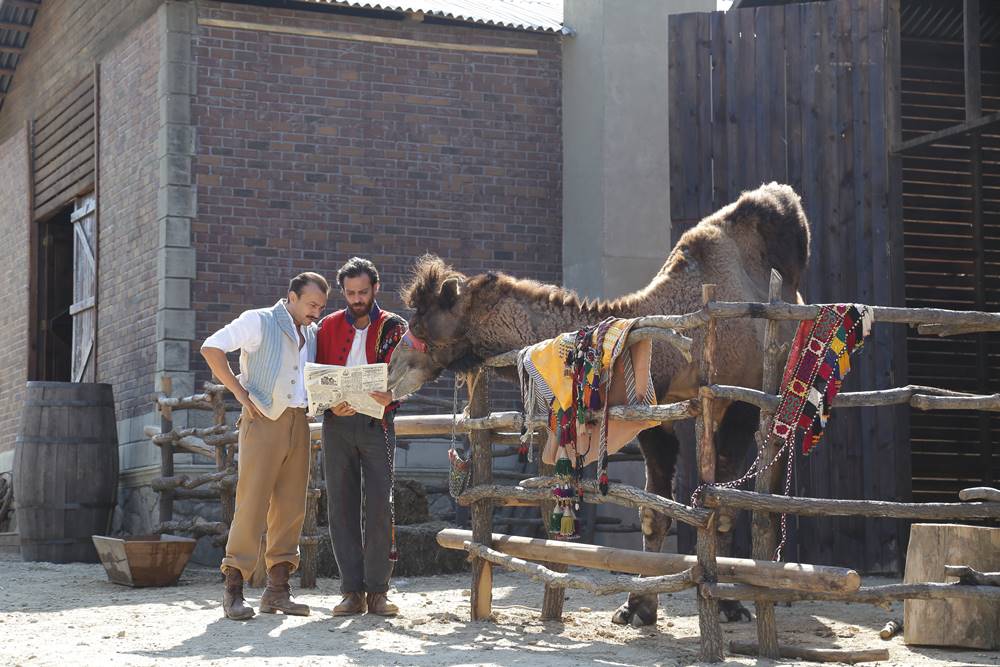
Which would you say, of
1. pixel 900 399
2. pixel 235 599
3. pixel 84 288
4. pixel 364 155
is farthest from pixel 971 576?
pixel 84 288

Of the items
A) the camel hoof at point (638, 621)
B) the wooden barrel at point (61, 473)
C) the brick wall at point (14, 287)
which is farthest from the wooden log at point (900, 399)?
the brick wall at point (14, 287)

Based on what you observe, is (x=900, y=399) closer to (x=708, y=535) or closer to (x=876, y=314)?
(x=876, y=314)

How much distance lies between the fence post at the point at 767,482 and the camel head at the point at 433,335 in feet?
6.78

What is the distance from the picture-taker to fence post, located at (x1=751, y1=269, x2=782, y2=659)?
569 centimetres

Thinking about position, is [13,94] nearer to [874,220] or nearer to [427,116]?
[427,116]

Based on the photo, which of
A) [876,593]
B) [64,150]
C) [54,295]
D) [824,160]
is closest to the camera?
[876,593]

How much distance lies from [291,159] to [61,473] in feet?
11.6

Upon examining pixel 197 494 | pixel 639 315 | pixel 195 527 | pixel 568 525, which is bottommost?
pixel 195 527

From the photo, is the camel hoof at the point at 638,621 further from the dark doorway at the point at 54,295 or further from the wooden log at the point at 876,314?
the dark doorway at the point at 54,295

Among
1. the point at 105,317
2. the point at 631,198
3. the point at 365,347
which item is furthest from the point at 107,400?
the point at 365,347

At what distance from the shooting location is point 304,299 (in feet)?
23.4

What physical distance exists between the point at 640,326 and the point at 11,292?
13.1 meters

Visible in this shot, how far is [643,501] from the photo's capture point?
242 inches

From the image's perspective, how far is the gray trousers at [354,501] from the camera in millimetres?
7195
